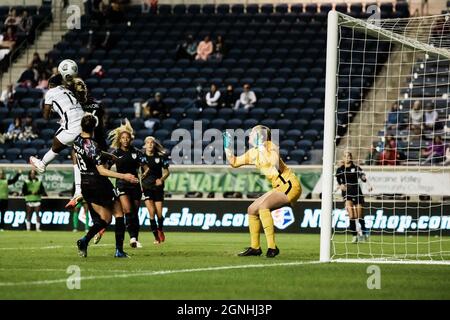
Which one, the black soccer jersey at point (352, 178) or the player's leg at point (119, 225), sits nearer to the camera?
the player's leg at point (119, 225)

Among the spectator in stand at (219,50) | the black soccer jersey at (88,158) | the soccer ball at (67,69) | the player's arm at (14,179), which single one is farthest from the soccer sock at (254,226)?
the spectator in stand at (219,50)

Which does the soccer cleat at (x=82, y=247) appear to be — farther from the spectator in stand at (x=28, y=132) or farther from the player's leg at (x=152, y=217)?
the spectator in stand at (x=28, y=132)

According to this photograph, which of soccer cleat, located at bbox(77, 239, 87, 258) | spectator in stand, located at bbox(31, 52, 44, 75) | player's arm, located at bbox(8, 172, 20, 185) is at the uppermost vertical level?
spectator in stand, located at bbox(31, 52, 44, 75)

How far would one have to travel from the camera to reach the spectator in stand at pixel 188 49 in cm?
3697

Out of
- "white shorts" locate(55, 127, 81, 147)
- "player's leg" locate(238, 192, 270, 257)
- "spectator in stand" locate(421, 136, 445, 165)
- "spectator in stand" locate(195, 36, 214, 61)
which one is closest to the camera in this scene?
"player's leg" locate(238, 192, 270, 257)

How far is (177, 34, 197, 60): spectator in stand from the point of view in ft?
121

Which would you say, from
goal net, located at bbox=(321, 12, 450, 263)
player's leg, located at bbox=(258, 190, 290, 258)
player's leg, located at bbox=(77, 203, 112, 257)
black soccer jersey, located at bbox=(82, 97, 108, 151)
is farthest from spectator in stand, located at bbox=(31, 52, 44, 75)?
player's leg, located at bbox=(258, 190, 290, 258)

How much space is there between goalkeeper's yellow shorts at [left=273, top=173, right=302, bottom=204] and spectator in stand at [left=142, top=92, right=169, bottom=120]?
18.3 meters

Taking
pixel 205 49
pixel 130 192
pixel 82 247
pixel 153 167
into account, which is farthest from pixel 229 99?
pixel 82 247

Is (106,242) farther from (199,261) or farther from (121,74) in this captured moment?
(121,74)

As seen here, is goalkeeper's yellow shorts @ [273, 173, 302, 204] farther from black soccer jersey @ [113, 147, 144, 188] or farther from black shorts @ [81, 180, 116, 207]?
black soccer jersey @ [113, 147, 144, 188]

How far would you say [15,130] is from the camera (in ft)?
112

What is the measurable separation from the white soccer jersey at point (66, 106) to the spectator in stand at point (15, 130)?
703 inches
